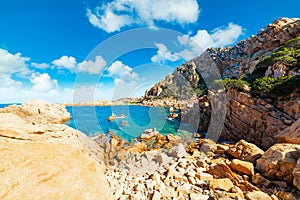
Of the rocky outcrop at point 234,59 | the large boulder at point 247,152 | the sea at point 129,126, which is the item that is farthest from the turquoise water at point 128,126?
the rocky outcrop at point 234,59

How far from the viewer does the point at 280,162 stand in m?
4.53

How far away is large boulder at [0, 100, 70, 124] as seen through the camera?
27.4 meters

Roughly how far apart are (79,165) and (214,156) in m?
7.03

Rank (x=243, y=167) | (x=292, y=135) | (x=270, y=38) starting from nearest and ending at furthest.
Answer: (x=243, y=167) < (x=292, y=135) < (x=270, y=38)

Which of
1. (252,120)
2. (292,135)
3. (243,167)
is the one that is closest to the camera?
(243,167)

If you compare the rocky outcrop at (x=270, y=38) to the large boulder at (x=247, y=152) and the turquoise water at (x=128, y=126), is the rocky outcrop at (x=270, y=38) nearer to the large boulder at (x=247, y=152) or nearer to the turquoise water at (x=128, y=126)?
the turquoise water at (x=128, y=126)

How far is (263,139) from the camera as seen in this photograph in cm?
989

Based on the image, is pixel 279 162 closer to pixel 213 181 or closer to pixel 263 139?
pixel 213 181

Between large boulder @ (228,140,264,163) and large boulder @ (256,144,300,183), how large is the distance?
89 cm

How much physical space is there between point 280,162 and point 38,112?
37.1 metres

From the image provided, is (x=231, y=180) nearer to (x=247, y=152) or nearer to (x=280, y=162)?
(x=280, y=162)

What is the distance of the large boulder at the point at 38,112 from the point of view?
89.8ft

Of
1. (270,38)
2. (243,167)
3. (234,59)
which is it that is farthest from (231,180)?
(234,59)

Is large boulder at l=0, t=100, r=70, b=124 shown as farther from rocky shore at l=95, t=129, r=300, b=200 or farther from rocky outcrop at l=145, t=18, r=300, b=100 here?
rocky outcrop at l=145, t=18, r=300, b=100
